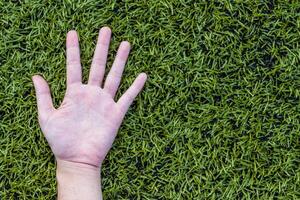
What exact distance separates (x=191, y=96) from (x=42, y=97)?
939 millimetres

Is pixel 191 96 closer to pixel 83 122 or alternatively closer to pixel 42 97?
pixel 83 122

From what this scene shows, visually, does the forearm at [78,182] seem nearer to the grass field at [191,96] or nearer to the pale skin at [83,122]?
the pale skin at [83,122]

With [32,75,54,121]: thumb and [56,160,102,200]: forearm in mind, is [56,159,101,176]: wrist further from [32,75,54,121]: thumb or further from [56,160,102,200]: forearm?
[32,75,54,121]: thumb

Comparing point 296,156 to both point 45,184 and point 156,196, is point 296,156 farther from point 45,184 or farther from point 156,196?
point 45,184

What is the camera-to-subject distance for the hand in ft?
10.7

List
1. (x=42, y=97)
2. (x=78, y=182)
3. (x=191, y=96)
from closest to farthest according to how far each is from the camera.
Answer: (x=78, y=182) → (x=42, y=97) → (x=191, y=96)

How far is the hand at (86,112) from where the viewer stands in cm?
325

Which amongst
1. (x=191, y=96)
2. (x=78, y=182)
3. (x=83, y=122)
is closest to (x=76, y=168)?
(x=78, y=182)

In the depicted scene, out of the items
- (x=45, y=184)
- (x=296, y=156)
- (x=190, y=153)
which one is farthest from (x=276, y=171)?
(x=45, y=184)

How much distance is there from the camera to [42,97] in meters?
3.39

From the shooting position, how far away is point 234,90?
11.5ft

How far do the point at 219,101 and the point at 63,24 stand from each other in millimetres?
1121

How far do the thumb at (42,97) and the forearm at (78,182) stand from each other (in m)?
0.31

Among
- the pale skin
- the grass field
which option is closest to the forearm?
the pale skin
